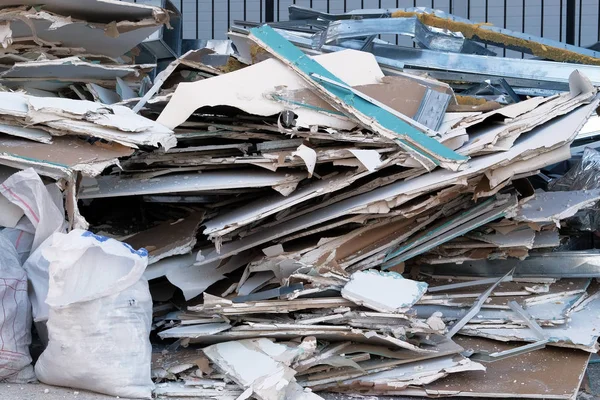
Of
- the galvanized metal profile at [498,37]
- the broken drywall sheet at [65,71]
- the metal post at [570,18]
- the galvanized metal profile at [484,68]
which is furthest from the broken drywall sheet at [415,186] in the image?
the metal post at [570,18]

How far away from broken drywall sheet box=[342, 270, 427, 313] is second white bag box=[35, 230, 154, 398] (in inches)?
35.5

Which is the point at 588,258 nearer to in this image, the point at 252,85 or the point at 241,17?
the point at 252,85

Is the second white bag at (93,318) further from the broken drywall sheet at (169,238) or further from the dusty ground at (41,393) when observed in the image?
the broken drywall sheet at (169,238)

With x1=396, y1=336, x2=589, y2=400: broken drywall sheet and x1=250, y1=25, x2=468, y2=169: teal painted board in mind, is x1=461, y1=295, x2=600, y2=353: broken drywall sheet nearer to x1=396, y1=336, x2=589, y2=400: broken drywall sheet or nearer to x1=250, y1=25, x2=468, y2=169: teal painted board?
x1=396, y1=336, x2=589, y2=400: broken drywall sheet

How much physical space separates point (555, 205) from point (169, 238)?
6.32ft

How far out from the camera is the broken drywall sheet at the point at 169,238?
12.3 feet

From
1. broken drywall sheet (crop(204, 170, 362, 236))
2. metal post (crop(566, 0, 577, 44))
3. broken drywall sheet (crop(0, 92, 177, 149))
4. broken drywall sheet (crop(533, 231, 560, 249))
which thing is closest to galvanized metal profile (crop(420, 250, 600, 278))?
broken drywall sheet (crop(533, 231, 560, 249))

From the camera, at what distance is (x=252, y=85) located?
3852mm

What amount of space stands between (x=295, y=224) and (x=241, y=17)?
23.1 feet

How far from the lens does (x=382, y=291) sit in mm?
3410

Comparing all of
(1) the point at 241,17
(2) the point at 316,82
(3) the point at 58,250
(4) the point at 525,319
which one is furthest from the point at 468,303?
(1) the point at 241,17

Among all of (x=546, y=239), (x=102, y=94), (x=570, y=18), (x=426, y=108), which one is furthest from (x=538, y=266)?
(x=570, y=18)

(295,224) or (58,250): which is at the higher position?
(58,250)

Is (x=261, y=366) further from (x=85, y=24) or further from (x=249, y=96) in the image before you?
(x=85, y=24)
